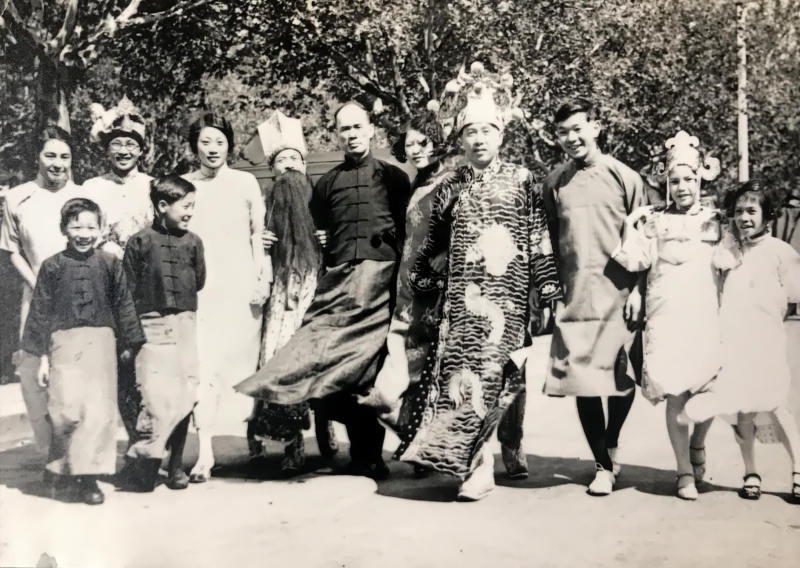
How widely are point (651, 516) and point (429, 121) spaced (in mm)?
2428

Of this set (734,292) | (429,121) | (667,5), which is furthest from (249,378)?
(667,5)

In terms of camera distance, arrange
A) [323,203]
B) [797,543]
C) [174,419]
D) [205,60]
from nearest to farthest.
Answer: [797,543] < [174,419] < [323,203] < [205,60]

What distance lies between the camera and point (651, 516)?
4055 mm

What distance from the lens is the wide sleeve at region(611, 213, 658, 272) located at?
4387 millimetres

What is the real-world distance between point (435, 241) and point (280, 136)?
52.9 inches

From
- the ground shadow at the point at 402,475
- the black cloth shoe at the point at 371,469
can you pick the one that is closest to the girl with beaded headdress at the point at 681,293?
the ground shadow at the point at 402,475

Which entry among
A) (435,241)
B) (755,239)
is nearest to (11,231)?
(435,241)

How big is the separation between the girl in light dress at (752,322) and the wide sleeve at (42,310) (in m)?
3.13

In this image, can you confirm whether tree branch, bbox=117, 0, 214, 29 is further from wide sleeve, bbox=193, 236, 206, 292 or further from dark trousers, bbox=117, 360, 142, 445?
dark trousers, bbox=117, 360, 142, 445

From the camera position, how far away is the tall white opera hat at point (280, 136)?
538cm

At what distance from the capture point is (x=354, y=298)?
192 inches

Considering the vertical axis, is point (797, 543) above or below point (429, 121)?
below

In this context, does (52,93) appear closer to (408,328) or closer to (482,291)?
(408,328)

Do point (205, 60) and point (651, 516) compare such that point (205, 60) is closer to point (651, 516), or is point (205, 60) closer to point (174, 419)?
point (174, 419)
